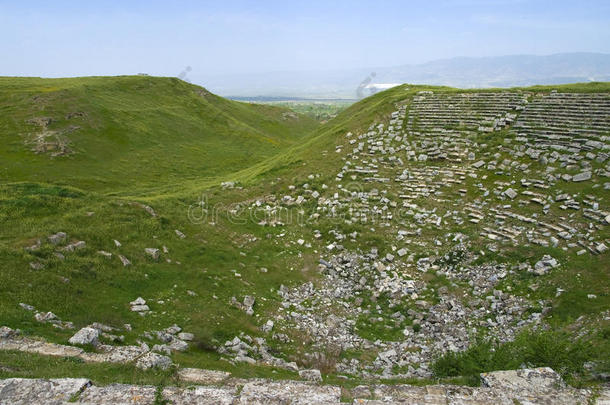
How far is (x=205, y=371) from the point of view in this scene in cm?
1020

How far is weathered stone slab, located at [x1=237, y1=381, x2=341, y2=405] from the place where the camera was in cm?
857

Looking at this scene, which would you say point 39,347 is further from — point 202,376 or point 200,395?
point 200,395

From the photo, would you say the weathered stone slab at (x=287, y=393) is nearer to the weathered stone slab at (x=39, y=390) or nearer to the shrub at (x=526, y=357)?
the weathered stone slab at (x=39, y=390)

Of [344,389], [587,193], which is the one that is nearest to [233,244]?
[344,389]

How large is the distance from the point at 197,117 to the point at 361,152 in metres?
59.0

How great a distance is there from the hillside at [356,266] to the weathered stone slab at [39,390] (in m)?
0.42

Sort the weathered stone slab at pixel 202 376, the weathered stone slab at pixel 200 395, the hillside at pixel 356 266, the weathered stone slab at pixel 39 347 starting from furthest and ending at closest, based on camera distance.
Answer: the hillside at pixel 356 266 → the weathered stone slab at pixel 39 347 → the weathered stone slab at pixel 202 376 → the weathered stone slab at pixel 200 395

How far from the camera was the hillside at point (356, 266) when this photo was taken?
37.3 feet

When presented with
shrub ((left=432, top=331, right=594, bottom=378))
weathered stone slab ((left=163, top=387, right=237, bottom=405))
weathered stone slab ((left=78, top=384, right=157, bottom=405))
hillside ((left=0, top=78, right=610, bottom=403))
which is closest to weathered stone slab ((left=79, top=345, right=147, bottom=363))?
hillside ((left=0, top=78, right=610, bottom=403))

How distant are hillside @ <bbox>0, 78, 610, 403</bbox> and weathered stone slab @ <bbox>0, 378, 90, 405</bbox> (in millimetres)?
422

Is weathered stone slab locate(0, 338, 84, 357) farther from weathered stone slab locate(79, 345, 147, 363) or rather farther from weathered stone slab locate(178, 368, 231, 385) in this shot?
weathered stone slab locate(178, 368, 231, 385)

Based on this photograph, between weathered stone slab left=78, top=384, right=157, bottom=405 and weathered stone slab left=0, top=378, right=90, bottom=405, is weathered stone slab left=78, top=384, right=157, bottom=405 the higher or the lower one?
the lower one

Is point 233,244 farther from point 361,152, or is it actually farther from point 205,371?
point 361,152

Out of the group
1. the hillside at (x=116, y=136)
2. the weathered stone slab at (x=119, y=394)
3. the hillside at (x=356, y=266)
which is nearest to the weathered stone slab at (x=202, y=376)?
the hillside at (x=356, y=266)
